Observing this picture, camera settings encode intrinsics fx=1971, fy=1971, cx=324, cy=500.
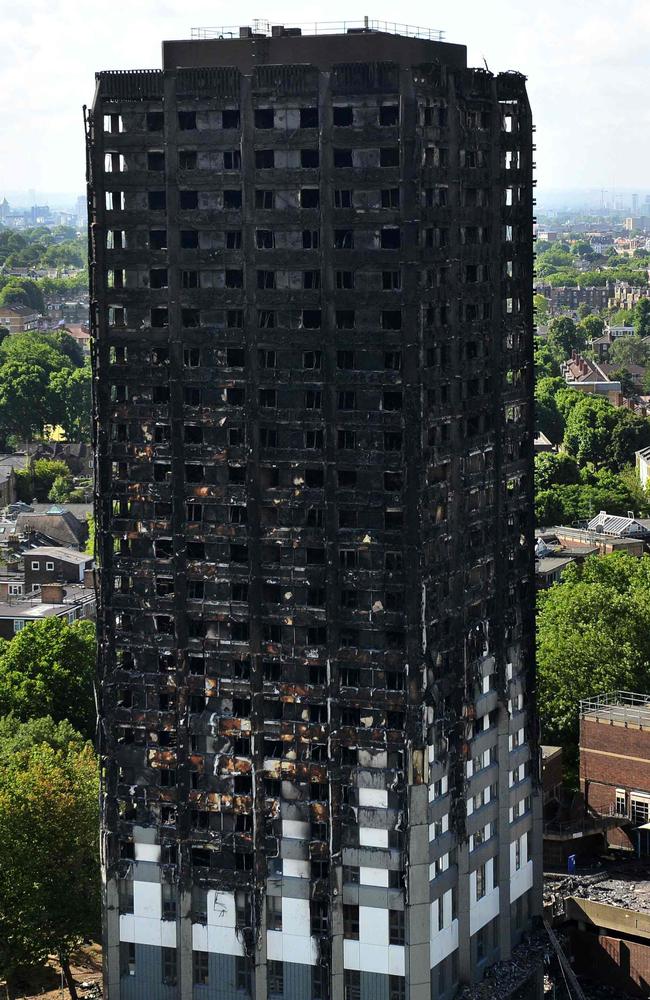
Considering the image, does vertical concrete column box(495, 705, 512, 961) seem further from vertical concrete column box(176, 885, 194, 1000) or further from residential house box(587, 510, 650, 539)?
residential house box(587, 510, 650, 539)

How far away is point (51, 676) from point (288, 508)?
44.1 m

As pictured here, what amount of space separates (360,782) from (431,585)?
930 cm

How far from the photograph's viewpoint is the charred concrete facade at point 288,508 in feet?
282

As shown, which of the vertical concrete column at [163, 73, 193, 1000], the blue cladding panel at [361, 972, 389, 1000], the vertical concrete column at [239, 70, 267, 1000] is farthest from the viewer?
the blue cladding panel at [361, 972, 389, 1000]

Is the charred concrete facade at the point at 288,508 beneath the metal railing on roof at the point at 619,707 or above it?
above

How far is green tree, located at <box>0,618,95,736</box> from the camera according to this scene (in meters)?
125

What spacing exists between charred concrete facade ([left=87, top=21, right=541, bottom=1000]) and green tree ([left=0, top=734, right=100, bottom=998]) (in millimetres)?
8806

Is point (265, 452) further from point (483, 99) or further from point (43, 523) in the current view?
point (43, 523)

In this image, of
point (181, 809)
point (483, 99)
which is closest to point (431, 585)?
point (181, 809)

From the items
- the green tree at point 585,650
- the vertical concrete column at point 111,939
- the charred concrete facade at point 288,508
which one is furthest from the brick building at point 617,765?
the vertical concrete column at point 111,939

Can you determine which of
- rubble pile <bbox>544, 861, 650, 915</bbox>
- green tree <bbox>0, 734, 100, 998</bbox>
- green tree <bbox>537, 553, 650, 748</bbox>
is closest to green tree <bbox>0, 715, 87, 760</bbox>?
green tree <bbox>0, 734, 100, 998</bbox>

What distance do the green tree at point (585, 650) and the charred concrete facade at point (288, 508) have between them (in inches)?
1324

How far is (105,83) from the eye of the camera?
8731 centimetres

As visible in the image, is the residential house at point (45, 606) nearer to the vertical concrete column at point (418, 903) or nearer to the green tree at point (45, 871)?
the green tree at point (45, 871)
